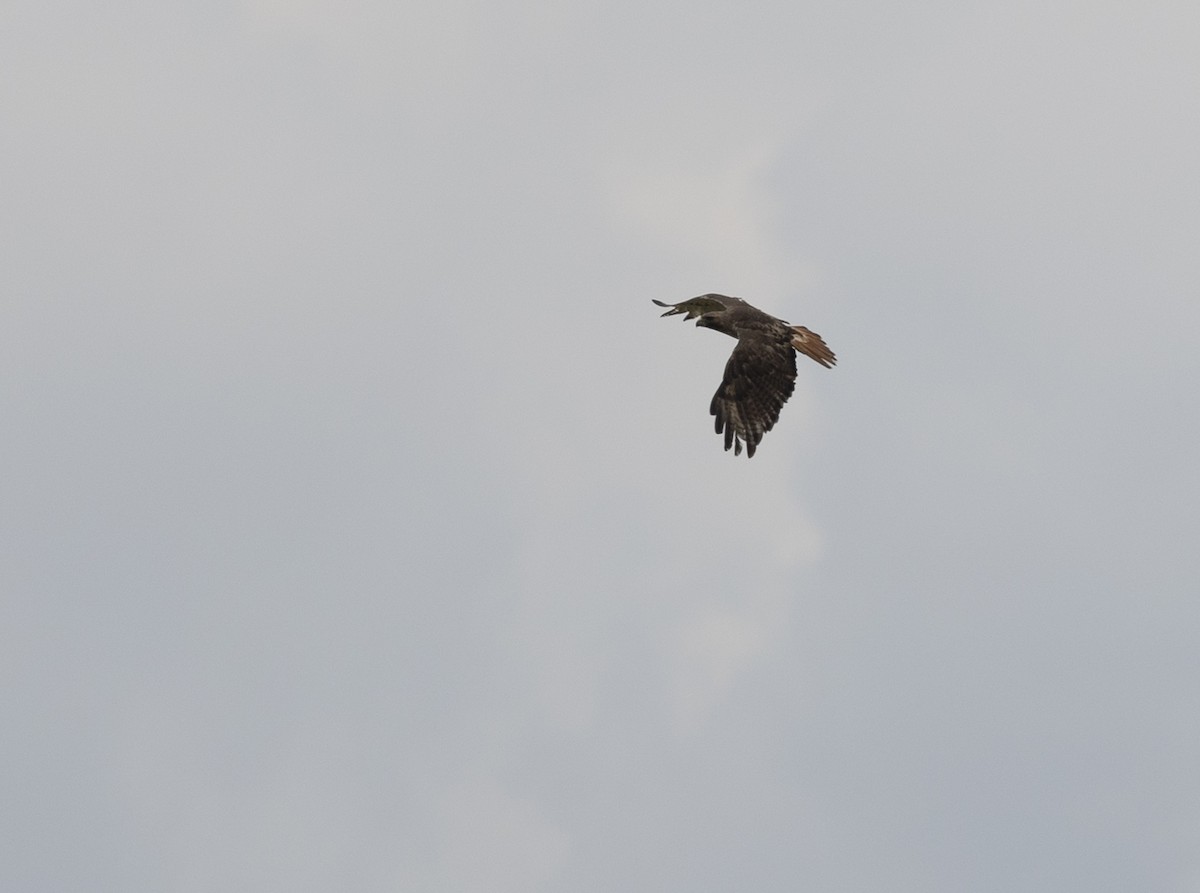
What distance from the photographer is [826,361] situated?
1708 inches

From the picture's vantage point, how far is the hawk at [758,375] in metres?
43.0

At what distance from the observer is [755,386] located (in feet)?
142

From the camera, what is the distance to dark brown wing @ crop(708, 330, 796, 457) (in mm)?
43031

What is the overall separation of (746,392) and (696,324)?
220cm

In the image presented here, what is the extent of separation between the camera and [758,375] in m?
43.1

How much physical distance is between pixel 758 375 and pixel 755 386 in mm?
217

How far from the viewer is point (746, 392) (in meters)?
43.2

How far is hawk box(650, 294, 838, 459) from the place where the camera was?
43031 millimetres

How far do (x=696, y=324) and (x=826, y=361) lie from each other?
2769 millimetres

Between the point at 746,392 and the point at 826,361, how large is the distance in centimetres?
152

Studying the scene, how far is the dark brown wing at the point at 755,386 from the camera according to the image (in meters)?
43.0
